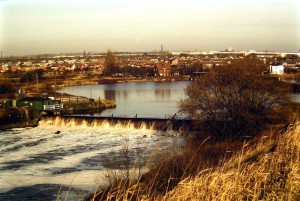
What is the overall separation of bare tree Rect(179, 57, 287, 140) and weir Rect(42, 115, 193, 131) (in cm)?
127

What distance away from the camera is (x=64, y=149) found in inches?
613

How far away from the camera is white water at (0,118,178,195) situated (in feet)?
36.8

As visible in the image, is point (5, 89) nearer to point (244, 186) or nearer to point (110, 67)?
point (110, 67)

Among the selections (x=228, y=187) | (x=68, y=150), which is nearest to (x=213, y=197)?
(x=228, y=187)

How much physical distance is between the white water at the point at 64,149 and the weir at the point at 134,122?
0.06 meters

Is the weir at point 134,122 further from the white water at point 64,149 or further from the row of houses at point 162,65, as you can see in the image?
the row of houses at point 162,65

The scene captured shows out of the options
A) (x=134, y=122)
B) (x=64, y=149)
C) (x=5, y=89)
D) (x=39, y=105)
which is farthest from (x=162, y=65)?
(x=64, y=149)

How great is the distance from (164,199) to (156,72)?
195 ft

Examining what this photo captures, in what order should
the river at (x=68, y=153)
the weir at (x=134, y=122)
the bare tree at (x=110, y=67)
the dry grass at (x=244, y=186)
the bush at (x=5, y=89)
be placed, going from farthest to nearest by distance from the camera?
the bare tree at (x=110, y=67) < the bush at (x=5, y=89) < the weir at (x=134, y=122) < the river at (x=68, y=153) < the dry grass at (x=244, y=186)

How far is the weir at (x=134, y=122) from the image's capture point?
60.0ft

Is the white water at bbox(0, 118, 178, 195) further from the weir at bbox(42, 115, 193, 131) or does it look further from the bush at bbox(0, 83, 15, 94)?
the bush at bbox(0, 83, 15, 94)

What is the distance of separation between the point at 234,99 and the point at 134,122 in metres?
4.76

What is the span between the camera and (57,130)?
20172 millimetres

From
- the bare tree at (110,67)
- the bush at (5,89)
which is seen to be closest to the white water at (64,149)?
the bush at (5,89)
